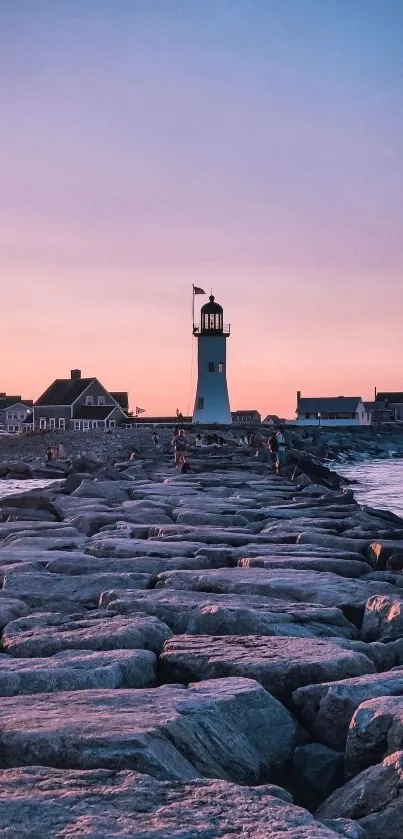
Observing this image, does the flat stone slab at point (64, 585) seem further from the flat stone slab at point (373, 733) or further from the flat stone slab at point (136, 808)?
the flat stone slab at point (136, 808)

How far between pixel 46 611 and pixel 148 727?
2.55 meters

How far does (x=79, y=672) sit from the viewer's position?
4223 mm

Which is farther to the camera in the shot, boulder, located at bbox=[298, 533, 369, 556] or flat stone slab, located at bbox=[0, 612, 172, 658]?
boulder, located at bbox=[298, 533, 369, 556]

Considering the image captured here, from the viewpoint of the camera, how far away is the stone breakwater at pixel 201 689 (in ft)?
9.45

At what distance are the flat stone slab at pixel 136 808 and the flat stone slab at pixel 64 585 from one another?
2.96 meters

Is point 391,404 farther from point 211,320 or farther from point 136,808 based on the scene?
point 136,808

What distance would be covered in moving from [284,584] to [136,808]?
347cm

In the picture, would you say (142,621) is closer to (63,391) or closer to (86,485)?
(86,485)

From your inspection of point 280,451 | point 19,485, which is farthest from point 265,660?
point 19,485

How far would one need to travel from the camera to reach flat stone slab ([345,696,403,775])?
11.4ft

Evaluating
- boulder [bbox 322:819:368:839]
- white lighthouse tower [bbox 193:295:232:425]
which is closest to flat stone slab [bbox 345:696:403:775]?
boulder [bbox 322:819:368:839]

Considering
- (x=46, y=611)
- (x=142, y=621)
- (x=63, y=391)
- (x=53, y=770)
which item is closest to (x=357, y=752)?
(x=53, y=770)

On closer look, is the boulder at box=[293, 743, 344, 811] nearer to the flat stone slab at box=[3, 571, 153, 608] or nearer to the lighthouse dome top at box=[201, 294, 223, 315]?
the flat stone slab at box=[3, 571, 153, 608]

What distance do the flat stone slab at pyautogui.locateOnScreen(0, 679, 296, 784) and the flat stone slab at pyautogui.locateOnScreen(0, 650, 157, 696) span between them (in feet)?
0.74
